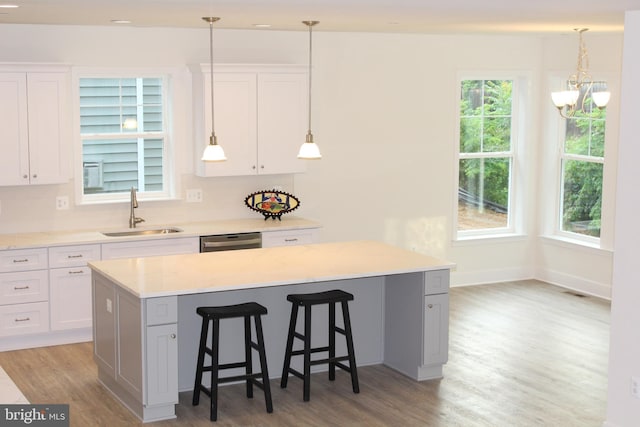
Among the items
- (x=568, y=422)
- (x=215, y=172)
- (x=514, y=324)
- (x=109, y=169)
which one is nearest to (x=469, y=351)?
(x=514, y=324)

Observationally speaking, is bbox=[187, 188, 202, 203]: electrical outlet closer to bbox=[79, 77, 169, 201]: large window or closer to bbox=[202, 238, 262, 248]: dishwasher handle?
bbox=[79, 77, 169, 201]: large window

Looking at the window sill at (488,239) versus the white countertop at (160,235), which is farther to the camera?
the window sill at (488,239)

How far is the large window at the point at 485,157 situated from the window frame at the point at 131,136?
3.22 meters

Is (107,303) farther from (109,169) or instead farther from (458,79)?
(458,79)

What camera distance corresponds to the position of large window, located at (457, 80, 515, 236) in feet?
33.2

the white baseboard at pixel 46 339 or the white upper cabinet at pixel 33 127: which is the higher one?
the white upper cabinet at pixel 33 127

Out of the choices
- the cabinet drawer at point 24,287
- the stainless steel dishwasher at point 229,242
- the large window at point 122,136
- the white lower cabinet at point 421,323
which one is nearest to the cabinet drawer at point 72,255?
the cabinet drawer at point 24,287

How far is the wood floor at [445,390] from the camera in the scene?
605cm

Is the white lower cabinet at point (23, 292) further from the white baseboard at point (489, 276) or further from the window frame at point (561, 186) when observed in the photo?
the window frame at point (561, 186)

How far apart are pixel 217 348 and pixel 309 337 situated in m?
0.67

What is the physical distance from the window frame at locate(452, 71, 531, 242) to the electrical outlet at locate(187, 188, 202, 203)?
2.82 m

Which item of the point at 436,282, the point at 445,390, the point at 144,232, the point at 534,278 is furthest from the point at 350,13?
the point at 534,278

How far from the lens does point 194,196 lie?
344 inches

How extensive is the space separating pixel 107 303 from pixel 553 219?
18.4ft
